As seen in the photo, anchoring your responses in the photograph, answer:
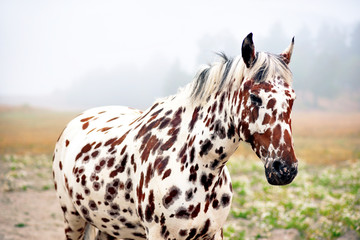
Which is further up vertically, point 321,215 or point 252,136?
point 252,136

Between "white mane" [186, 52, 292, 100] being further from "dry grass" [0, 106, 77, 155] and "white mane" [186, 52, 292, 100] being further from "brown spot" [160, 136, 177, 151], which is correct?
"dry grass" [0, 106, 77, 155]

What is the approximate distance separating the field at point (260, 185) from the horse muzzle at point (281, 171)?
3403 millimetres

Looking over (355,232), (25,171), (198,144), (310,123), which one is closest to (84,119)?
(198,144)

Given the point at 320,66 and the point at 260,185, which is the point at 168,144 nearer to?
the point at 260,185

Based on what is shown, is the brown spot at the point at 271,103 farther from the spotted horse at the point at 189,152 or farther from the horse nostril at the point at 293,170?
the horse nostril at the point at 293,170

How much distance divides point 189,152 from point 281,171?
60 cm

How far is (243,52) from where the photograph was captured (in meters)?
1.81

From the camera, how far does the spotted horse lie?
1.76m

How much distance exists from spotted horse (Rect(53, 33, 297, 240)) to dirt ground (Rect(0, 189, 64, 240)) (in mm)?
2716

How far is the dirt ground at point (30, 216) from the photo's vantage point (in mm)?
5031

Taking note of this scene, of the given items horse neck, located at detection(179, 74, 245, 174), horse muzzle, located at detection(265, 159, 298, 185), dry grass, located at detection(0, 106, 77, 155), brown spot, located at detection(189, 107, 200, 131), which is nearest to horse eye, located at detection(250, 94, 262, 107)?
horse neck, located at detection(179, 74, 245, 174)

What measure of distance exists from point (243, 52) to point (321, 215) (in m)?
4.58

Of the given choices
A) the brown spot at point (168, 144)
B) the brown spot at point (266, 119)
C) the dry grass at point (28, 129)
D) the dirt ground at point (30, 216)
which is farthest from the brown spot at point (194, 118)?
the dry grass at point (28, 129)

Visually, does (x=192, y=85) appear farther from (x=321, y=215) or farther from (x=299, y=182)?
(x=299, y=182)
